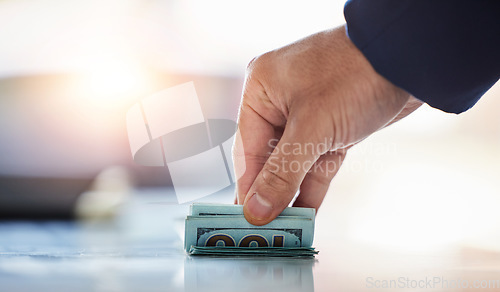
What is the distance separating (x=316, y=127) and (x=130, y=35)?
178 inches

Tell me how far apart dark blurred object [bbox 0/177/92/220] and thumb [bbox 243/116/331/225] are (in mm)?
1580

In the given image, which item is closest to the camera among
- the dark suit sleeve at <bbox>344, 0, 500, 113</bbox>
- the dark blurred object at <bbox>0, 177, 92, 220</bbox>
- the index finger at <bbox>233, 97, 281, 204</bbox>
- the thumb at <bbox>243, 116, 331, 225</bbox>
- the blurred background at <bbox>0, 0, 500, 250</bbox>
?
the dark suit sleeve at <bbox>344, 0, 500, 113</bbox>

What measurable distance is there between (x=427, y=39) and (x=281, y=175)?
429 millimetres

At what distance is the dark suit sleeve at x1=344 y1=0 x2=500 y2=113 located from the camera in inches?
35.3

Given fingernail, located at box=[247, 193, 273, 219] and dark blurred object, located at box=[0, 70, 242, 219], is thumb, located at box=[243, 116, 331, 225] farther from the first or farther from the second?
dark blurred object, located at box=[0, 70, 242, 219]

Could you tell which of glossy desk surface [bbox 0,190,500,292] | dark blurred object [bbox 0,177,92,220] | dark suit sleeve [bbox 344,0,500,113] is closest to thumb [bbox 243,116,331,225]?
glossy desk surface [bbox 0,190,500,292]

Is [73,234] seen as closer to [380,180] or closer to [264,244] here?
[264,244]

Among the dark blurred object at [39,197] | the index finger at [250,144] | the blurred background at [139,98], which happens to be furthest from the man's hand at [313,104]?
the dark blurred object at [39,197]

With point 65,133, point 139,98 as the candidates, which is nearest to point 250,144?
point 65,133

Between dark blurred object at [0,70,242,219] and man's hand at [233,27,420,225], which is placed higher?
dark blurred object at [0,70,242,219]

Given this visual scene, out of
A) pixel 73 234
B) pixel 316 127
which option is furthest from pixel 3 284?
pixel 73 234

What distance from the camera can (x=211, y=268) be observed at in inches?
32.7

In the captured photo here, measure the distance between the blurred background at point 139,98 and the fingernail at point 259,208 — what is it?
1468mm

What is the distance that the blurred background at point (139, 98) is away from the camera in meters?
3.62
